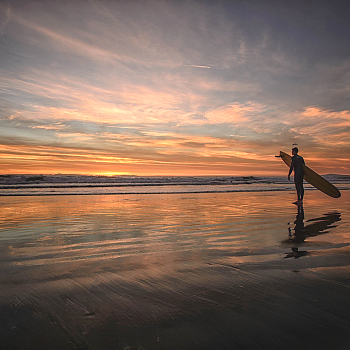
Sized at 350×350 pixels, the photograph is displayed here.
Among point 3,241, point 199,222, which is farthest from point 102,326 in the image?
point 199,222

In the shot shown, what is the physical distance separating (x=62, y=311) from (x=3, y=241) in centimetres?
327

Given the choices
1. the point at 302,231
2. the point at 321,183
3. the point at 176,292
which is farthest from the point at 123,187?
the point at 176,292

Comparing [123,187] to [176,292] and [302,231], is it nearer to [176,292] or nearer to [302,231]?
[302,231]

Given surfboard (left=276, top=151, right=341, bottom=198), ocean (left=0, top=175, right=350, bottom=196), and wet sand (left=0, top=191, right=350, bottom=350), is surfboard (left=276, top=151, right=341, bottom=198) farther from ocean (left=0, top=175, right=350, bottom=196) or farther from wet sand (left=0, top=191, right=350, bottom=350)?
wet sand (left=0, top=191, right=350, bottom=350)

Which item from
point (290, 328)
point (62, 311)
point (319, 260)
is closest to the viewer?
point (290, 328)

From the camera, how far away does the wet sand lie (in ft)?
5.70

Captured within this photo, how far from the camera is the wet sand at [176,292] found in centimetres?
174

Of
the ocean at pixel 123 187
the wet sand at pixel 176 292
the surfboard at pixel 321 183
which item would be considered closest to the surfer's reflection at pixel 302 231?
the wet sand at pixel 176 292

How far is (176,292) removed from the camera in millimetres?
2416

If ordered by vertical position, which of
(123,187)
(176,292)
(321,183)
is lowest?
(176,292)

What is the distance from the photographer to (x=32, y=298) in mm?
2311

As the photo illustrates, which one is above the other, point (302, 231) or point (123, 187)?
point (123, 187)

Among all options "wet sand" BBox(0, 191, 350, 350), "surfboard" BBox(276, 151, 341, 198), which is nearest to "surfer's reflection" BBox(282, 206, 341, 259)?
"wet sand" BBox(0, 191, 350, 350)

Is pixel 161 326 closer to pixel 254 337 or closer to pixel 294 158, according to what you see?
pixel 254 337
